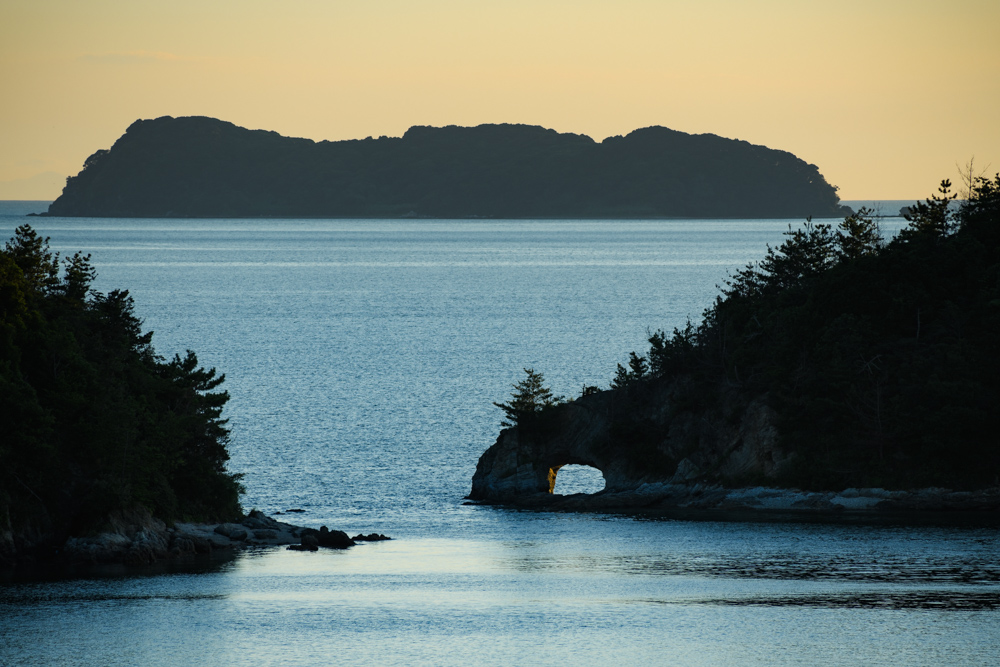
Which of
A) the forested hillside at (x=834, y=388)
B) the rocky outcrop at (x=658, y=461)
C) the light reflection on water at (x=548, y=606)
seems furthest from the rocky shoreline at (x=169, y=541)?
the forested hillside at (x=834, y=388)

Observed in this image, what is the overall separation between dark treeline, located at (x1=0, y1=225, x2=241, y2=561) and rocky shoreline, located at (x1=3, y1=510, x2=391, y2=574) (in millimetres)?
997

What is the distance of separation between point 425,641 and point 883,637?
1916cm

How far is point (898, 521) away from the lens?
73.9 m

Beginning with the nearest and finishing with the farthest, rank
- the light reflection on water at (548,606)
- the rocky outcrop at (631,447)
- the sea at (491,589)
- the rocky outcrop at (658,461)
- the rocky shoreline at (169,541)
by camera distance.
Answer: the light reflection on water at (548,606) → the sea at (491,589) → the rocky shoreline at (169,541) → the rocky outcrop at (658,461) → the rocky outcrop at (631,447)

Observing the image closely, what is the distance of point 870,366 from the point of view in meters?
82.7

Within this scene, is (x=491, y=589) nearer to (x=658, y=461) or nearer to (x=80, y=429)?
(x=80, y=429)

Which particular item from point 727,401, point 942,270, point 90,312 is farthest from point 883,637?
point 90,312

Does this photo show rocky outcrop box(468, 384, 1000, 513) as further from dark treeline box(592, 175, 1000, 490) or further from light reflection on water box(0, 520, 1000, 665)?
light reflection on water box(0, 520, 1000, 665)

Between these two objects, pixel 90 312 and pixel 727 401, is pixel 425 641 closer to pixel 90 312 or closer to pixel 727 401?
pixel 90 312

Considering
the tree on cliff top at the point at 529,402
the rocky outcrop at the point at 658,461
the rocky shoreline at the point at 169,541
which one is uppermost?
the tree on cliff top at the point at 529,402

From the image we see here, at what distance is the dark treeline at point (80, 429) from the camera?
211 ft

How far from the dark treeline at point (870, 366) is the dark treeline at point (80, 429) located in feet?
104

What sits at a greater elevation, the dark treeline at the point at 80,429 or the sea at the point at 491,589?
the dark treeline at the point at 80,429

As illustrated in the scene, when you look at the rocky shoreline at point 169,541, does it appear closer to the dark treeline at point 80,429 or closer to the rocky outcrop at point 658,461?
the dark treeline at point 80,429
